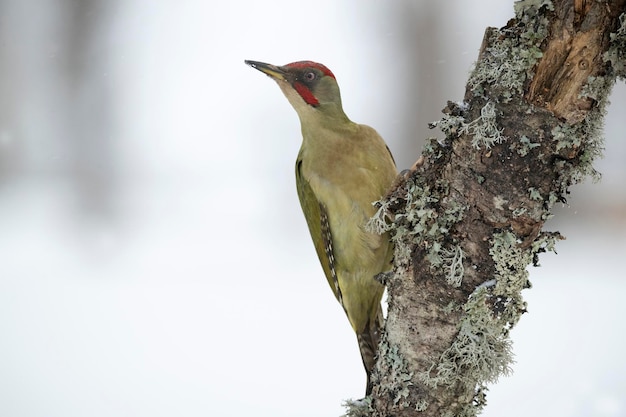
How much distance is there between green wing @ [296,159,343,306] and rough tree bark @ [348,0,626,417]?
2.65 ft

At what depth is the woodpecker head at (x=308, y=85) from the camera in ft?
9.84

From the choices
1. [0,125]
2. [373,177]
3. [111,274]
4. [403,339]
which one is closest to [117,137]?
[0,125]

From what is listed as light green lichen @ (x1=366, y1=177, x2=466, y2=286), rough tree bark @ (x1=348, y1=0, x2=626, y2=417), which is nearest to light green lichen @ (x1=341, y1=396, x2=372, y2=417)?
rough tree bark @ (x1=348, y1=0, x2=626, y2=417)

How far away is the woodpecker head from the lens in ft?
9.84

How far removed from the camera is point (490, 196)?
1.89 m

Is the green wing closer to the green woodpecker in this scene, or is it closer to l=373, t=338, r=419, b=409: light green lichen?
the green woodpecker

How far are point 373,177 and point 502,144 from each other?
107 cm

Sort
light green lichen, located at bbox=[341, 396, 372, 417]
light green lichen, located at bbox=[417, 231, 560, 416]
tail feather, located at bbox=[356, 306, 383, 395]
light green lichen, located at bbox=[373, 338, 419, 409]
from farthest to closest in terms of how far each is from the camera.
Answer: tail feather, located at bbox=[356, 306, 383, 395], light green lichen, located at bbox=[341, 396, 372, 417], light green lichen, located at bbox=[373, 338, 419, 409], light green lichen, located at bbox=[417, 231, 560, 416]

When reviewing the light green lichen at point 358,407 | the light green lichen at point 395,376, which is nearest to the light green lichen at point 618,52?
the light green lichen at point 395,376

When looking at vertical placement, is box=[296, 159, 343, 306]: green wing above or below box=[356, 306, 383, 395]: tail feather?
above

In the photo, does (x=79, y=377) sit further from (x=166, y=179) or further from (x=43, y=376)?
(x=166, y=179)

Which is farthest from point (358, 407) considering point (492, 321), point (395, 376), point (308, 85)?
point (308, 85)

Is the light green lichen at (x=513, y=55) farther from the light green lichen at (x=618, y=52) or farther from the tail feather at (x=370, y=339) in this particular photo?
the tail feather at (x=370, y=339)

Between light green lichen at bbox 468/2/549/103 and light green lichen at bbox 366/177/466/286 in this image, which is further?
light green lichen at bbox 366/177/466/286
